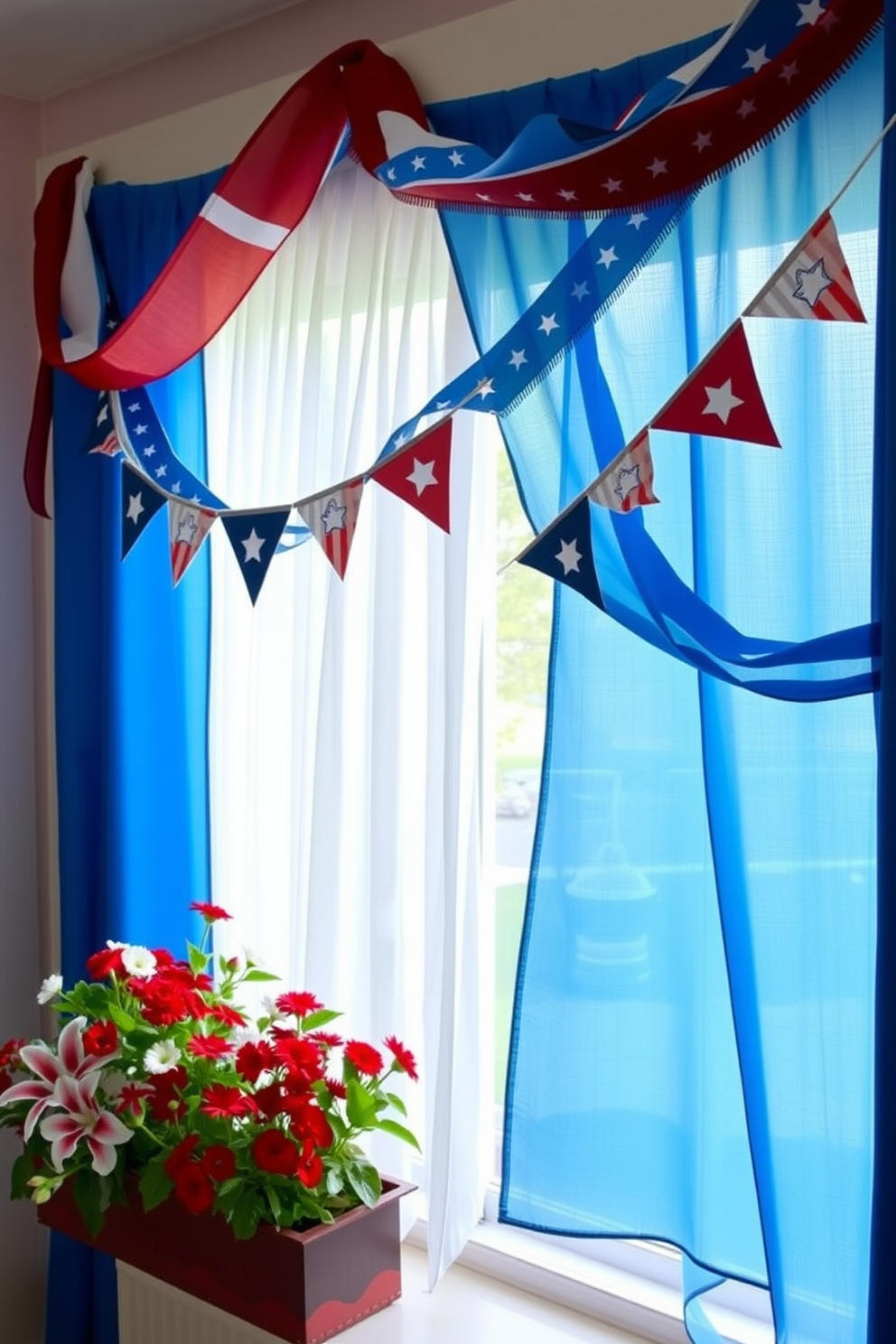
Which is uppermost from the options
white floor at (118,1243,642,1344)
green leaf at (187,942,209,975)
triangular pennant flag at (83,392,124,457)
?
triangular pennant flag at (83,392,124,457)

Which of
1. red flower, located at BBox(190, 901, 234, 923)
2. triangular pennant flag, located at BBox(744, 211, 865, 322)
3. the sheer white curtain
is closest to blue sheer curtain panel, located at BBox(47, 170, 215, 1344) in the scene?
the sheer white curtain

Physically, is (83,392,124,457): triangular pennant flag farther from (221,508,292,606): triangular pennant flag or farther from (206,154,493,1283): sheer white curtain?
(221,508,292,606): triangular pennant flag

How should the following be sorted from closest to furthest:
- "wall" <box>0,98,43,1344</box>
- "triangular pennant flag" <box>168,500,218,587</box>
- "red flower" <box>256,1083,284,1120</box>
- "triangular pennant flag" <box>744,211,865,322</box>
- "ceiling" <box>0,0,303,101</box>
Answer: "triangular pennant flag" <box>744,211,865,322</box> < "red flower" <box>256,1083,284,1120</box> < "triangular pennant flag" <box>168,500,218,587</box> < "ceiling" <box>0,0,303,101</box> < "wall" <box>0,98,43,1344</box>

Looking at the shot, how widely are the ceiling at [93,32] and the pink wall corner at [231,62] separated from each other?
20 millimetres

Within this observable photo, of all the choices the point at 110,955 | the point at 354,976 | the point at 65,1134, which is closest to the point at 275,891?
the point at 354,976

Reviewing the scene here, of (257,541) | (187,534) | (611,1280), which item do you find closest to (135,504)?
(187,534)

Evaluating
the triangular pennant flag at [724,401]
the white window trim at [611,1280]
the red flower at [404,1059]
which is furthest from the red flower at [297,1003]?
the triangular pennant flag at [724,401]

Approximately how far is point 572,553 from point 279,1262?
0.84 meters

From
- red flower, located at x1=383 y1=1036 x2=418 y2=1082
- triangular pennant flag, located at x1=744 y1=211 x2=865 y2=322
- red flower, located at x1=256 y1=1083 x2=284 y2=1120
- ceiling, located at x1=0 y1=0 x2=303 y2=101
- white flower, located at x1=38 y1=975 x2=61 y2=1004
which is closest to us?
triangular pennant flag, located at x1=744 y1=211 x2=865 y2=322

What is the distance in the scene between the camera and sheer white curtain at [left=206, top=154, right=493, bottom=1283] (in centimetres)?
188

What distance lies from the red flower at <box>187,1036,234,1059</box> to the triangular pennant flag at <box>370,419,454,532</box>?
0.66 meters

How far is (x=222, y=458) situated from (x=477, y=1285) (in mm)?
1264

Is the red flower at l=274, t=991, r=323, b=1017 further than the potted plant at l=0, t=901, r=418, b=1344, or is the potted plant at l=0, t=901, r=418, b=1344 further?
the red flower at l=274, t=991, r=323, b=1017

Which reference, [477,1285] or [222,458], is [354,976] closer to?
[477,1285]
